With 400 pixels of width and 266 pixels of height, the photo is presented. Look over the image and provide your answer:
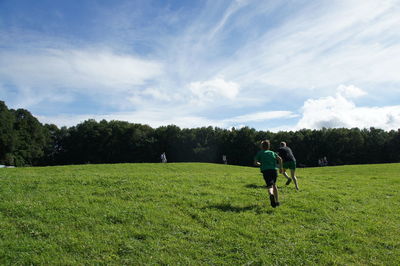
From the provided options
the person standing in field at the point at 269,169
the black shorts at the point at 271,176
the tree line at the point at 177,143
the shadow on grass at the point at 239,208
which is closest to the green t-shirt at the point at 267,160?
the person standing in field at the point at 269,169

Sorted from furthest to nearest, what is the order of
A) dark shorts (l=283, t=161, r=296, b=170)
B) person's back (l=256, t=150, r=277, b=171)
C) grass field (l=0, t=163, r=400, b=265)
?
dark shorts (l=283, t=161, r=296, b=170)
person's back (l=256, t=150, r=277, b=171)
grass field (l=0, t=163, r=400, b=265)

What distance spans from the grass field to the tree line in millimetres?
81210

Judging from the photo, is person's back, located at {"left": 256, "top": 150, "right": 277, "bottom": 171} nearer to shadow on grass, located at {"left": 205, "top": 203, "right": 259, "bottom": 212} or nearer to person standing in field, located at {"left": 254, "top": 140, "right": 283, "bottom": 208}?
person standing in field, located at {"left": 254, "top": 140, "right": 283, "bottom": 208}

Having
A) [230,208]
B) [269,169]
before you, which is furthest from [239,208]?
[269,169]

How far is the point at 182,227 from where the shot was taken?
8.58 metres

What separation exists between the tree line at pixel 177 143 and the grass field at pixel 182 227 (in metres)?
81.2

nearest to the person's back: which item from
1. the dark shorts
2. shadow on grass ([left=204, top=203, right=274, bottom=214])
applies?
shadow on grass ([left=204, top=203, right=274, bottom=214])

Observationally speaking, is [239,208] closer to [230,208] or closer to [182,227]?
[230,208]

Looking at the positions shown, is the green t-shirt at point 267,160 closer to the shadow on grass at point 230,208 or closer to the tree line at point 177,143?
the shadow on grass at point 230,208

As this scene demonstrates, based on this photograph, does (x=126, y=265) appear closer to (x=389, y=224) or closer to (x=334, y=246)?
(x=334, y=246)

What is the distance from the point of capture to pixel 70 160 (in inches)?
4215

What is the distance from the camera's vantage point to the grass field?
703 cm

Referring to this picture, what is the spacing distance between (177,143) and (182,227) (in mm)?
96738

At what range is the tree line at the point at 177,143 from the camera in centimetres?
8956
